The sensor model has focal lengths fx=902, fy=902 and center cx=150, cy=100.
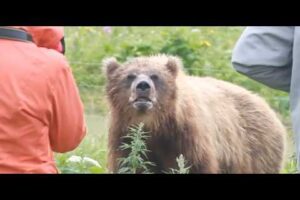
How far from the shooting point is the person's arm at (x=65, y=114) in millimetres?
4344

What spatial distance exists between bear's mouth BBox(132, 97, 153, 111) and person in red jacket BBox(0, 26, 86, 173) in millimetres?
2761

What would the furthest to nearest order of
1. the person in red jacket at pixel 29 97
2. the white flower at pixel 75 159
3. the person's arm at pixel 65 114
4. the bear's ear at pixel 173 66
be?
the bear's ear at pixel 173 66 → the white flower at pixel 75 159 → the person's arm at pixel 65 114 → the person in red jacket at pixel 29 97

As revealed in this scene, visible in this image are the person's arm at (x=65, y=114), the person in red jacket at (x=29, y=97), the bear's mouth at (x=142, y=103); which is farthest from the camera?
the bear's mouth at (x=142, y=103)

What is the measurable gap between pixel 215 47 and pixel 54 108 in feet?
30.2

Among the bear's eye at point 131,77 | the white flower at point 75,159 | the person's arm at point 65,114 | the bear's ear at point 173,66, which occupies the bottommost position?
the person's arm at point 65,114

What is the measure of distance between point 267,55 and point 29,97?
1.16 meters

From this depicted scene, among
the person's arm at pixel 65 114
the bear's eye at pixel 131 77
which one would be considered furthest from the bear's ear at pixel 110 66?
the person's arm at pixel 65 114

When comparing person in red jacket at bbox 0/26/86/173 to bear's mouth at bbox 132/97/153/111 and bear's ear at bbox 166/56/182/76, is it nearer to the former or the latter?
bear's mouth at bbox 132/97/153/111

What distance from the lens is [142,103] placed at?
23.7 feet

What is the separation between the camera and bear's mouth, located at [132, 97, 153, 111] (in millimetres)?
7203

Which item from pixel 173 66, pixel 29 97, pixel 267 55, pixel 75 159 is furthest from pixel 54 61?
pixel 173 66

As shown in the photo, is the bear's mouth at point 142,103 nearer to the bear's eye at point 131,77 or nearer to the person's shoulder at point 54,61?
the bear's eye at point 131,77

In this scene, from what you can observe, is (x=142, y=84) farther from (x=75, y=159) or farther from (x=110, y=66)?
(x=75, y=159)

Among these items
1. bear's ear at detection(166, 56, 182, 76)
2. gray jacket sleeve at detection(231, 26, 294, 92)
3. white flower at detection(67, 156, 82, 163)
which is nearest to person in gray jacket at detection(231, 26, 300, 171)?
gray jacket sleeve at detection(231, 26, 294, 92)
